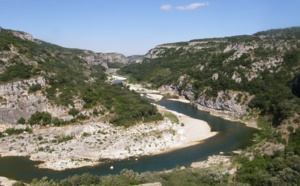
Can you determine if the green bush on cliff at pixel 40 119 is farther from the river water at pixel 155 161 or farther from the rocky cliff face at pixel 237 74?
the rocky cliff face at pixel 237 74

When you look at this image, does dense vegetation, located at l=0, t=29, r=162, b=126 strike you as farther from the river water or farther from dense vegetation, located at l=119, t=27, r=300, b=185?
dense vegetation, located at l=119, t=27, r=300, b=185

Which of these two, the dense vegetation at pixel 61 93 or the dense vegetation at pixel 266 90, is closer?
the dense vegetation at pixel 266 90

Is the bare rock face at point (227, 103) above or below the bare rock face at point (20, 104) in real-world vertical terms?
below

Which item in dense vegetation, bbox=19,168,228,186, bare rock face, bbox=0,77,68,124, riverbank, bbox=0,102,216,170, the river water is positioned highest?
bare rock face, bbox=0,77,68,124

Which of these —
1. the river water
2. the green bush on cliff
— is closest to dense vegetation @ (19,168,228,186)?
the river water

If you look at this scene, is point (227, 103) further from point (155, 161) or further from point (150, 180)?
point (150, 180)

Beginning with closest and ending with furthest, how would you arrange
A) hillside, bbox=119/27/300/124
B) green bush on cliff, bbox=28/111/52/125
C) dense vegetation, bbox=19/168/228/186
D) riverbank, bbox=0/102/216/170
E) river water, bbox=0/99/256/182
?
dense vegetation, bbox=19/168/228/186 → river water, bbox=0/99/256/182 → riverbank, bbox=0/102/216/170 → green bush on cliff, bbox=28/111/52/125 → hillside, bbox=119/27/300/124

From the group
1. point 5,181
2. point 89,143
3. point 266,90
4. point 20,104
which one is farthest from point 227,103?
point 5,181

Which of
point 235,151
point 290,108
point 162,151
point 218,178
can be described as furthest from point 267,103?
point 218,178

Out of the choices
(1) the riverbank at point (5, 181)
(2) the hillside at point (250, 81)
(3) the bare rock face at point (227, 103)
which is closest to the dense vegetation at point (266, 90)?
(2) the hillside at point (250, 81)

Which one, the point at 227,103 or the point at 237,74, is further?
the point at 237,74

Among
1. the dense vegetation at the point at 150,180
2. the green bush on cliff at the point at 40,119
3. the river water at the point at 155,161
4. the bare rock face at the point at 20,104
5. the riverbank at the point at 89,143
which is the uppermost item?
the bare rock face at the point at 20,104
